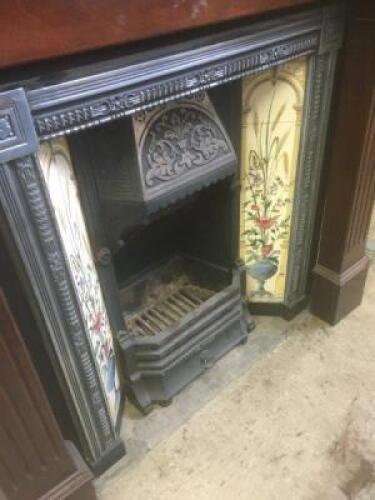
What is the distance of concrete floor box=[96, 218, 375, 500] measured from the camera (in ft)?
3.91

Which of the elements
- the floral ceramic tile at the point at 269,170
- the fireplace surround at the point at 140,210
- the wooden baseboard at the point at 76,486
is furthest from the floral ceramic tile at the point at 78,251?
the floral ceramic tile at the point at 269,170

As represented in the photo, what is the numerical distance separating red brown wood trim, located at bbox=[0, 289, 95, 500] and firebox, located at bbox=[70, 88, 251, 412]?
0.33 meters

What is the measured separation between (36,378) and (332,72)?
106 centimetres

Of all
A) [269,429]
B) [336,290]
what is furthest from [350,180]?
[269,429]

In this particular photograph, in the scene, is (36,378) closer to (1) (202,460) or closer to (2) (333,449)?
(1) (202,460)

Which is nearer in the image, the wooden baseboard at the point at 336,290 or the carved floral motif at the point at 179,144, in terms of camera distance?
the carved floral motif at the point at 179,144

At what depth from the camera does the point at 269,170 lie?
1344 mm

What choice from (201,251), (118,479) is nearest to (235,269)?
(201,251)

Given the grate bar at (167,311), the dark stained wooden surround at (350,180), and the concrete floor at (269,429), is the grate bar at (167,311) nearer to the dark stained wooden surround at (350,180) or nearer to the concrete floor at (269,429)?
the concrete floor at (269,429)

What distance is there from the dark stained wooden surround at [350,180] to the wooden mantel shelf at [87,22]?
43 centimetres

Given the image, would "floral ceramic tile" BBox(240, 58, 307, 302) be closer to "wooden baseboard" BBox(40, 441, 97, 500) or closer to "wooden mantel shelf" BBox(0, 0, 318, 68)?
"wooden mantel shelf" BBox(0, 0, 318, 68)

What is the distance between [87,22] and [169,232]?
866 mm

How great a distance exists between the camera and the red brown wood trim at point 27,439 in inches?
32.6

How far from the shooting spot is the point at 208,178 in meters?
1.14
